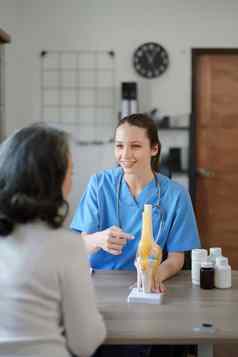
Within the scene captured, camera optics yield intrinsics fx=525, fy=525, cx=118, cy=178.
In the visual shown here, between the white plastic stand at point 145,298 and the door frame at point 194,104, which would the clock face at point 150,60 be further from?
the white plastic stand at point 145,298

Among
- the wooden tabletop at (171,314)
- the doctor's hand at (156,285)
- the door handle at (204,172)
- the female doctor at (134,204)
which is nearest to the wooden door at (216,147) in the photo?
the door handle at (204,172)

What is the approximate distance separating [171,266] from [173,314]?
0.42 m

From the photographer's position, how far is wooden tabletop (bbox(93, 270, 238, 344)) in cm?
128

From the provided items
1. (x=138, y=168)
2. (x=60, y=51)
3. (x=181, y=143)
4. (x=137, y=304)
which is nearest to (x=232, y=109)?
(x=181, y=143)

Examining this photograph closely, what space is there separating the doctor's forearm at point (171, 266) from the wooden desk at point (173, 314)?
0.10ft

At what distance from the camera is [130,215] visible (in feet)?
6.53

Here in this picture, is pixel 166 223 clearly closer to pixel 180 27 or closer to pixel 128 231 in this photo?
pixel 128 231

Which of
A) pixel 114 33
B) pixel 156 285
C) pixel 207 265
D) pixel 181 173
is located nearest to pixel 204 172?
pixel 181 173

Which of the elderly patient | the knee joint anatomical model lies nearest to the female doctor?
the knee joint anatomical model

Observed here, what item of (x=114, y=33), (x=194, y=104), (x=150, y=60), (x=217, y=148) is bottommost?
(x=217, y=148)

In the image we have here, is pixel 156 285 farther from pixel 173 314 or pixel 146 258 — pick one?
pixel 173 314

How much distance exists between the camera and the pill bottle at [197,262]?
1756 millimetres

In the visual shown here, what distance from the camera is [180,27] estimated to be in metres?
4.29

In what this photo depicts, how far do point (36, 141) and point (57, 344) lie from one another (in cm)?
44
